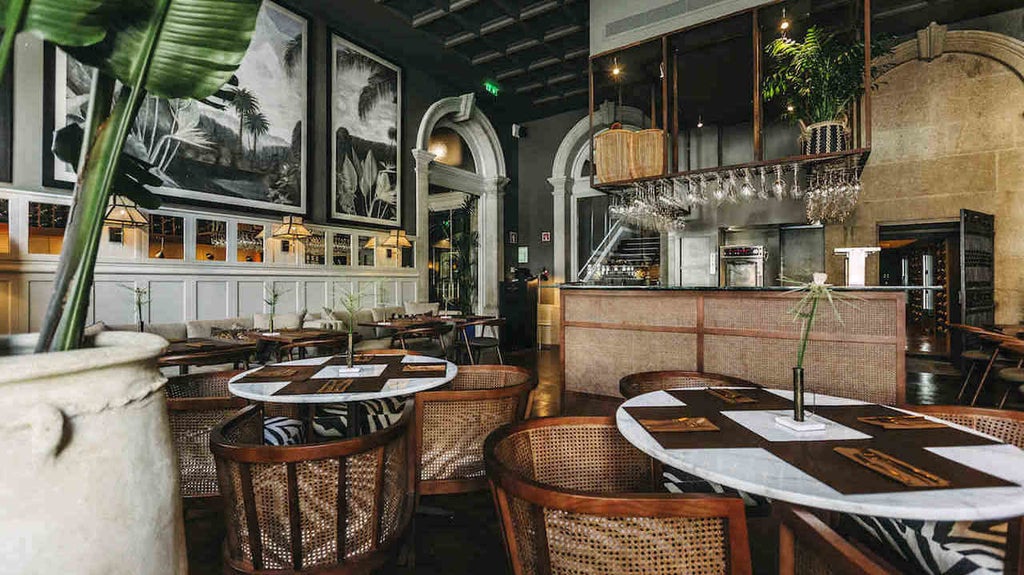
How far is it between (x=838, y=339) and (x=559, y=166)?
6.95 metres

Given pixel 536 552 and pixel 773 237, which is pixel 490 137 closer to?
pixel 773 237

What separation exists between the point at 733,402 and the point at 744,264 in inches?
254

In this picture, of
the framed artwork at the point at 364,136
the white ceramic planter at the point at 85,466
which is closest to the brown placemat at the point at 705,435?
the white ceramic planter at the point at 85,466

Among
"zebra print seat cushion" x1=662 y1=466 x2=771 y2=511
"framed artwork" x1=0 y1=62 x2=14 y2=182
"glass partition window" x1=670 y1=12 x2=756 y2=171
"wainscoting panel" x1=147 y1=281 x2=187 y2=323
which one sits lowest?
"zebra print seat cushion" x1=662 y1=466 x2=771 y2=511

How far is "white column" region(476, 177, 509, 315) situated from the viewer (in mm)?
9547

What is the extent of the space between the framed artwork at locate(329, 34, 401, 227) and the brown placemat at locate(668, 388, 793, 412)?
6.02 metres

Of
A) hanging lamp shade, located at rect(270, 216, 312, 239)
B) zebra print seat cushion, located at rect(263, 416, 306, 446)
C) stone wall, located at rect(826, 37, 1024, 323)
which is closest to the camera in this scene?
zebra print seat cushion, located at rect(263, 416, 306, 446)

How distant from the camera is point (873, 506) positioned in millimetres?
972

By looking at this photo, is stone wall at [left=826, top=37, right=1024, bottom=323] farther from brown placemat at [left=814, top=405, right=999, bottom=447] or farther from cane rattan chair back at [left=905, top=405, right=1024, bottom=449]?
brown placemat at [left=814, top=405, right=999, bottom=447]

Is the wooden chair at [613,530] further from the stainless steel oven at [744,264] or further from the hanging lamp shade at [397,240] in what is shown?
the stainless steel oven at [744,264]

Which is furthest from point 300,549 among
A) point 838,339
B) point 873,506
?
point 838,339

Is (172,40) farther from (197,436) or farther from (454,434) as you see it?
(197,436)

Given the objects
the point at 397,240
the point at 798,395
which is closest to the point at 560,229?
the point at 397,240

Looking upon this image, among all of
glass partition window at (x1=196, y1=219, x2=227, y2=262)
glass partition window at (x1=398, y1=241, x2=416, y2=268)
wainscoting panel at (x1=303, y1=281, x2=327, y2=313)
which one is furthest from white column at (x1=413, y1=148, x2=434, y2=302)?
glass partition window at (x1=196, y1=219, x2=227, y2=262)
